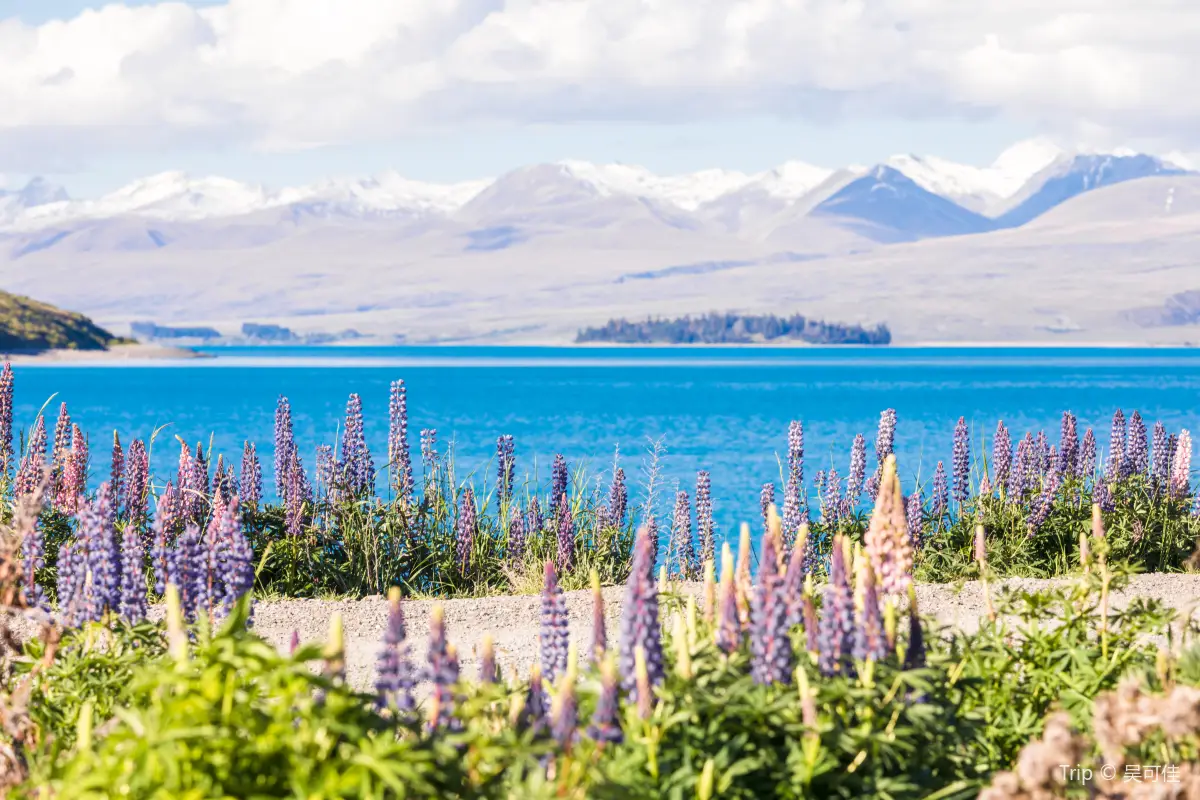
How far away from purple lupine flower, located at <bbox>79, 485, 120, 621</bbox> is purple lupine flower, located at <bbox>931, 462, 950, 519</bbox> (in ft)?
27.6

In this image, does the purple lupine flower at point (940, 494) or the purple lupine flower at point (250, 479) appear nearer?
the purple lupine flower at point (250, 479)

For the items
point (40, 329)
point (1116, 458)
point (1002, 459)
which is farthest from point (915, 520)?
point (40, 329)

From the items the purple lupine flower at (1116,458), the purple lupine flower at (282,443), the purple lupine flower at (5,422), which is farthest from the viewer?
the purple lupine flower at (1116,458)

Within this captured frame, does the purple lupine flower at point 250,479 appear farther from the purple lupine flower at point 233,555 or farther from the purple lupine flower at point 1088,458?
the purple lupine flower at point 1088,458

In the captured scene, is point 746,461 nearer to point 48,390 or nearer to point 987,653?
point 987,653

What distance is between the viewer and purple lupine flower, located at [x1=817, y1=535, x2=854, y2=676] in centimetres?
439

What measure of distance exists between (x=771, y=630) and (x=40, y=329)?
15736cm

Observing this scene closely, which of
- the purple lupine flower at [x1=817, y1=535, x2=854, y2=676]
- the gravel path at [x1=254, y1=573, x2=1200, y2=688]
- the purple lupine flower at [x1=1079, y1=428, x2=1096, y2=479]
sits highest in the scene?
the purple lupine flower at [x1=817, y1=535, x2=854, y2=676]

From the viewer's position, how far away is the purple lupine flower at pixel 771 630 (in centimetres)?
429

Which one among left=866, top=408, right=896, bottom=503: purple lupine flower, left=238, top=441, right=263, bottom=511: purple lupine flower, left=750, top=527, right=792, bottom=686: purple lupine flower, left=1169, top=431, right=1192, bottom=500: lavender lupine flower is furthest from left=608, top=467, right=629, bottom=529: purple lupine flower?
left=750, top=527, right=792, bottom=686: purple lupine flower

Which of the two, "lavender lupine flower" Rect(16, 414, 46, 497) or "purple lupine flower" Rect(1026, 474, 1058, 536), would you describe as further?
"purple lupine flower" Rect(1026, 474, 1058, 536)

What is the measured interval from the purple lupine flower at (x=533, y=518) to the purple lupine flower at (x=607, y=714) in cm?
876

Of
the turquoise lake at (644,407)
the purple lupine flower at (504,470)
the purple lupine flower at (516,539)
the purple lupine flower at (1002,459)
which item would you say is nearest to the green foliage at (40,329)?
the turquoise lake at (644,407)

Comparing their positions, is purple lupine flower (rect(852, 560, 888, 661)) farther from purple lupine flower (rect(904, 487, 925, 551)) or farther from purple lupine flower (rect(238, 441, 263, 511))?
purple lupine flower (rect(238, 441, 263, 511))
